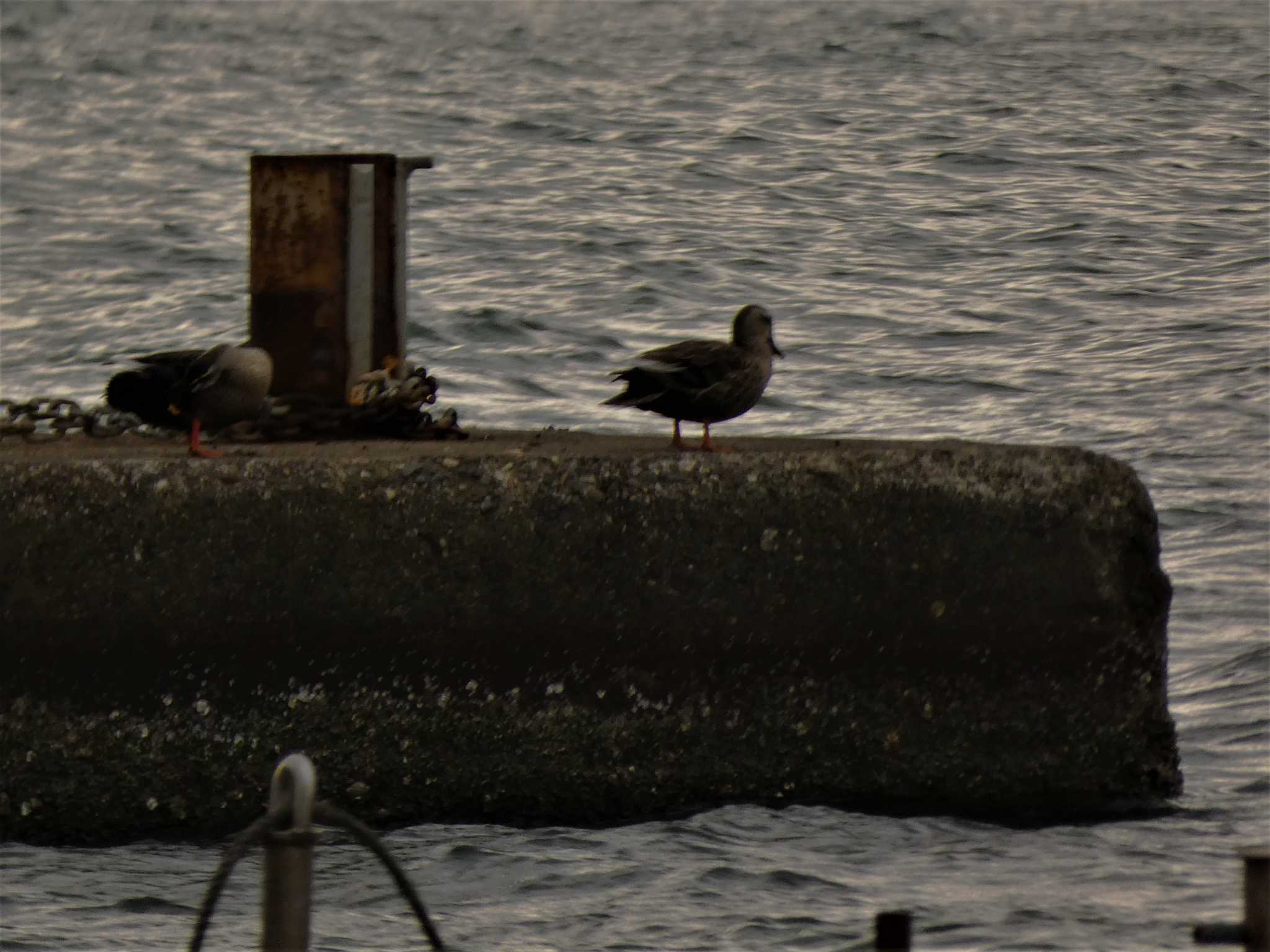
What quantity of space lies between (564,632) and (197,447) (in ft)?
4.39

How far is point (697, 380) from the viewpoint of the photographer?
6820 mm

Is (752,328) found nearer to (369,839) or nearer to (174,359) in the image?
(174,359)

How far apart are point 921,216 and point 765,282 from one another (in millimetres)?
1909

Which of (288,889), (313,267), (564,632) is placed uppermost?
(313,267)

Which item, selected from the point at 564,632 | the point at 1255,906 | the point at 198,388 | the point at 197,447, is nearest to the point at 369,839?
the point at 1255,906

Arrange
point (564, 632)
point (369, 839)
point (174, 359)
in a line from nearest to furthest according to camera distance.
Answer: point (369, 839) < point (564, 632) < point (174, 359)

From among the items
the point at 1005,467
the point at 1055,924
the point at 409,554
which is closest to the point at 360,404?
the point at 409,554

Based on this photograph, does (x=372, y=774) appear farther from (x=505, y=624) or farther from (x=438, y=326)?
(x=438, y=326)

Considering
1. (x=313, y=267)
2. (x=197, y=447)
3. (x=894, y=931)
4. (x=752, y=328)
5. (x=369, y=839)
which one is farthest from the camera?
(x=313, y=267)

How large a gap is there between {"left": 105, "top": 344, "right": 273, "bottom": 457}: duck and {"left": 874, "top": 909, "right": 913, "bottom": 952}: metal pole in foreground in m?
3.88

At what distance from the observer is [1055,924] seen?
5.77 meters

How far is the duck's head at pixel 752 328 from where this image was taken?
23.1 ft

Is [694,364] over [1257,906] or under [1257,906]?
over

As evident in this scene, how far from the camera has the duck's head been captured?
23.1ft
